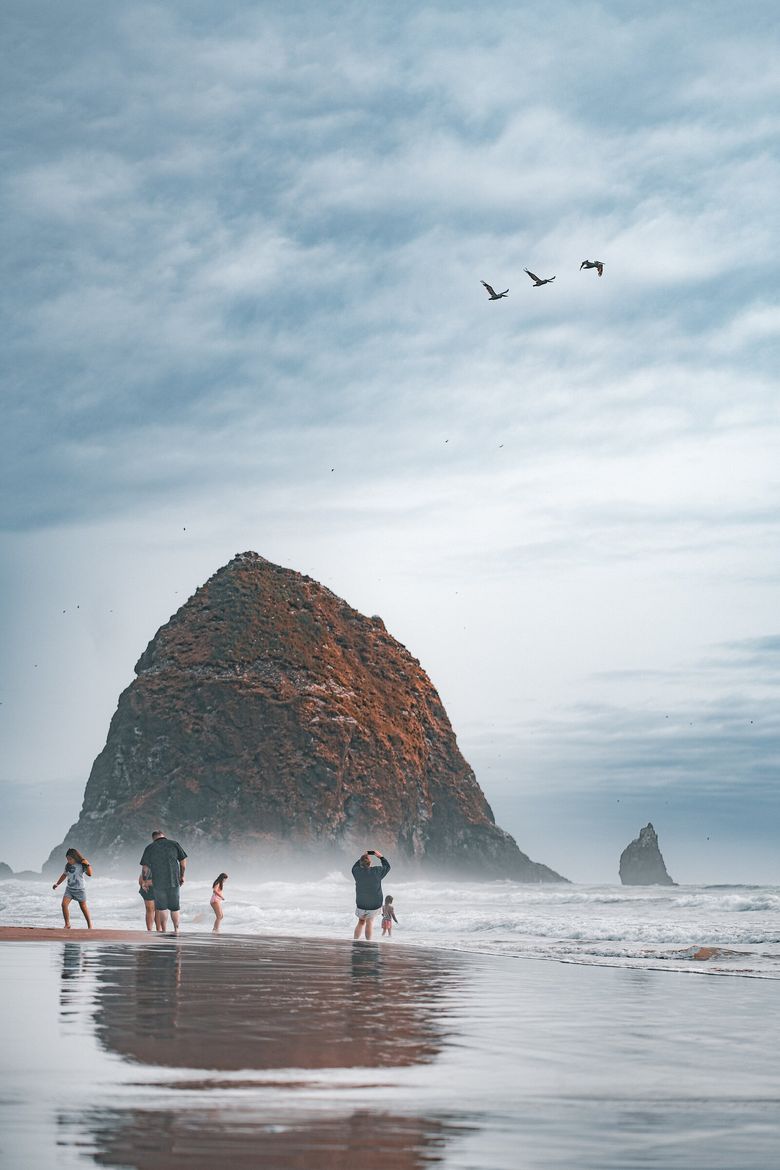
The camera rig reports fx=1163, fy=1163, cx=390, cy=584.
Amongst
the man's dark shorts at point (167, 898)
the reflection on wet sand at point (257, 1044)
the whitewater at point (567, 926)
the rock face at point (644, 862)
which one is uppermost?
the reflection on wet sand at point (257, 1044)

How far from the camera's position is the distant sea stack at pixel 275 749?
96750 millimetres

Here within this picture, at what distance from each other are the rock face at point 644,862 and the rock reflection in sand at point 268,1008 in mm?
120755

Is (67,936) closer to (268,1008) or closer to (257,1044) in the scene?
(268,1008)

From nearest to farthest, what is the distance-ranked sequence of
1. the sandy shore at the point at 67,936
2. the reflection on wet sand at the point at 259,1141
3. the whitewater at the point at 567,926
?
the reflection on wet sand at the point at 259,1141, the whitewater at the point at 567,926, the sandy shore at the point at 67,936

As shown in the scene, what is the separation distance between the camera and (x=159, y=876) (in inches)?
933

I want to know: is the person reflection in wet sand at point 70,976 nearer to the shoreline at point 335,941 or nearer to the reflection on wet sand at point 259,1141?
the shoreline at point 335,941

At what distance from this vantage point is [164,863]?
23641mm

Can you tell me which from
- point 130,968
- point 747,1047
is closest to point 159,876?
point 130,968

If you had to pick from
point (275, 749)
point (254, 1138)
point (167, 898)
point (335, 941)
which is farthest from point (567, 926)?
point (275, 749)

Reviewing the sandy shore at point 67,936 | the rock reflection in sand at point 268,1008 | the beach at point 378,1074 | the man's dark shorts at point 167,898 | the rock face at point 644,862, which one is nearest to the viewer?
the beach at point 378,1074

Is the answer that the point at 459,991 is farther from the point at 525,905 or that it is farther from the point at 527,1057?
the point at 525,905

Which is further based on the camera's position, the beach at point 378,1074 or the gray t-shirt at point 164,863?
the gray t-shirt at point 164,863

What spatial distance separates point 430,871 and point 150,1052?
102147 mm

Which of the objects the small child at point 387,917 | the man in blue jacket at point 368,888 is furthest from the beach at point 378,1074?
the small child at point 387,917
